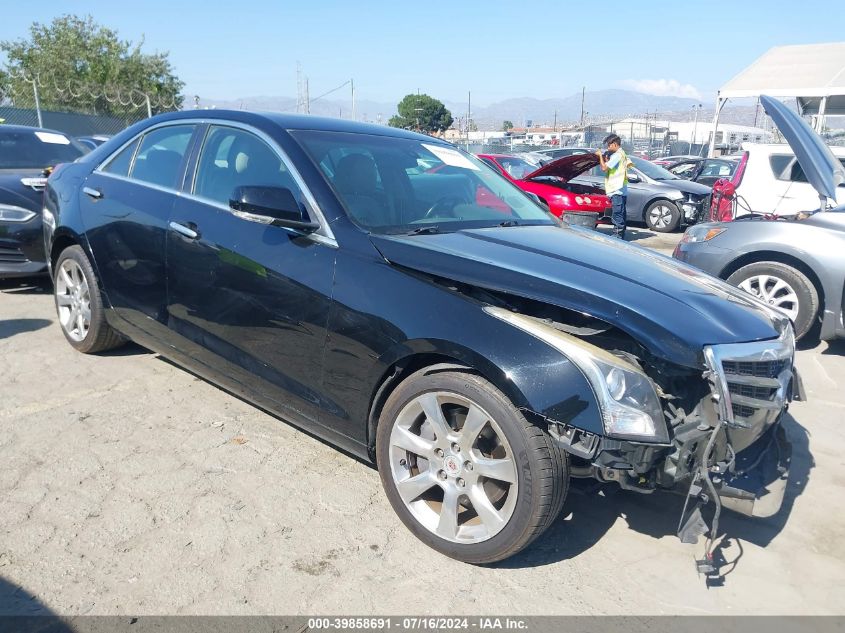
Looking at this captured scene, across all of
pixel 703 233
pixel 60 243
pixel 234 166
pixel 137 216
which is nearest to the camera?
pixel 234 166

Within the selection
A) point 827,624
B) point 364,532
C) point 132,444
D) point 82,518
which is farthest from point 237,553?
point 827,624

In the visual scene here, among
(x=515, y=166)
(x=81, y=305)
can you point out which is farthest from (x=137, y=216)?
(x=515, y=166)

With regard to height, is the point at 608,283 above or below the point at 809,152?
below

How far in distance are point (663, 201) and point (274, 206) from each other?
12.0 metres

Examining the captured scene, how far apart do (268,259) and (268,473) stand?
1041 mm

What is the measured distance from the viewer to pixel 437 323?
268cm

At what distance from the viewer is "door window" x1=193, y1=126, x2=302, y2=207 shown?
3428mm

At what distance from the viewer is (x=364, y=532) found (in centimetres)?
295

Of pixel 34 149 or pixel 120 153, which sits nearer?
pixel 120 153

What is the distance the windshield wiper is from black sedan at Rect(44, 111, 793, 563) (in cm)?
4

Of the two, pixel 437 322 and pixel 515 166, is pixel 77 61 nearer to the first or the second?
pixel 515 166

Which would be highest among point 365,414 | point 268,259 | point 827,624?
point 268,259

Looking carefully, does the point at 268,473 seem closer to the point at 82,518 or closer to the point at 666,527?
the point at 82,518

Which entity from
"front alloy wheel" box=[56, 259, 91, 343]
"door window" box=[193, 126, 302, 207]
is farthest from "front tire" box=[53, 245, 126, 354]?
"door window" box=[193, 126, 302, 207]
